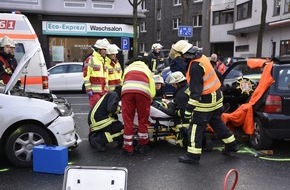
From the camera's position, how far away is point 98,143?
6.07 metres

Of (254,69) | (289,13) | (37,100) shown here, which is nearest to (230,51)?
(289,13)

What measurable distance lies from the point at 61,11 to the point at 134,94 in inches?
663

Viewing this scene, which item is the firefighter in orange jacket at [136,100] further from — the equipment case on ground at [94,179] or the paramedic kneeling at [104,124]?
the equipment case on ground at [94,179]

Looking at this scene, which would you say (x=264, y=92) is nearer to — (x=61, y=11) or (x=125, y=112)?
(x=125, y=112)

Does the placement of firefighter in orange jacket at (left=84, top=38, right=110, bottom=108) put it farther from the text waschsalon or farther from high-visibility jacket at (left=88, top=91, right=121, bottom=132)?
the text waschsalon

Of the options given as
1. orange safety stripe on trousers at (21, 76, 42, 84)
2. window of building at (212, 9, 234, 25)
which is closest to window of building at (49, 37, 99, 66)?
orange safety stripe on trousers at (21, 76, 42, 84)

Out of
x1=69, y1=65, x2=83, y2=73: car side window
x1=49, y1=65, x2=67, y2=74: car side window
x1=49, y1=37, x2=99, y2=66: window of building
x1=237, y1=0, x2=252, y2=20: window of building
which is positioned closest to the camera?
x1=49, y1=65, x2=67, y2=74: car side window

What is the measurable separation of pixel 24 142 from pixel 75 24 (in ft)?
56.4

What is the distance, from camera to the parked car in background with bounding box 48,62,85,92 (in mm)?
14492

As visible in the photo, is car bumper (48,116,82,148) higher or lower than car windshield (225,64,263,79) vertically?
lower

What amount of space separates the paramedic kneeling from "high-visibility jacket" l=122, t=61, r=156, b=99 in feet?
1.32

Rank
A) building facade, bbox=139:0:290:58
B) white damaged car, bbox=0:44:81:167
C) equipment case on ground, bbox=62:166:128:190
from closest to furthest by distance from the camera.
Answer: equipment case on ground, bbox=62:166:128:190 → white damaged car, bbox=0:44:81:167 → building facade, bbox=139:0:290:58

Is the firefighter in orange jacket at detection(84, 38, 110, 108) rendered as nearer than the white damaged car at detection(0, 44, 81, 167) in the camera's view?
No

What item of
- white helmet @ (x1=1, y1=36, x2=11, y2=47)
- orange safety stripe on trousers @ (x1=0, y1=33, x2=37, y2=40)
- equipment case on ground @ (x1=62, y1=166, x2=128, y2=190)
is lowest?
equipment case on ground @ (x1=62, y1=166, x2=128, y2=190)
